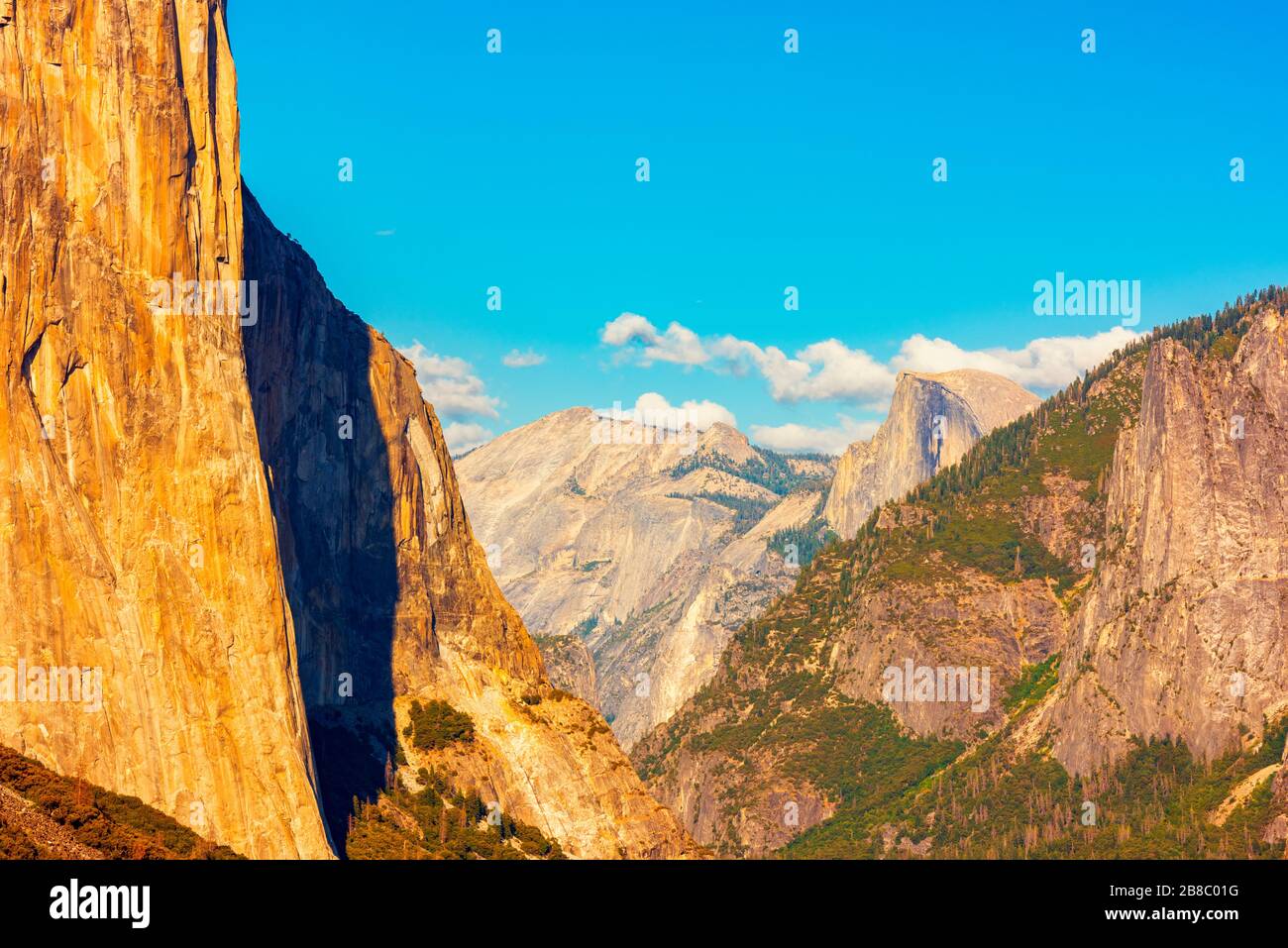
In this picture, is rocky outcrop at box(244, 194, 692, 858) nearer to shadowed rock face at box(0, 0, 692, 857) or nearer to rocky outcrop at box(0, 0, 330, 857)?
shadowed rock face at box(0, 0, 692, 857)

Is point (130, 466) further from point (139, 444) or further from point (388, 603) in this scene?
point (388, 603)

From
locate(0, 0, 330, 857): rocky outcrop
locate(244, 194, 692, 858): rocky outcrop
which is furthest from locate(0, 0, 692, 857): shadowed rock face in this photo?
locate(244, 194, 692, 858): rocky outcrop

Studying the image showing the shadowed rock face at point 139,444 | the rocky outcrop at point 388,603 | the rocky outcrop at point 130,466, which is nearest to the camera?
the rocky outcrop at point 130,466

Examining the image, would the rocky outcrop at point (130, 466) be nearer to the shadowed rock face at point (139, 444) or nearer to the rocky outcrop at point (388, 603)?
the shadowed rock face at point (139, 444)

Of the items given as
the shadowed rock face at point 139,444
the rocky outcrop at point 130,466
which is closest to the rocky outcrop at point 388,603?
the shadowed rock face at point 139,444
